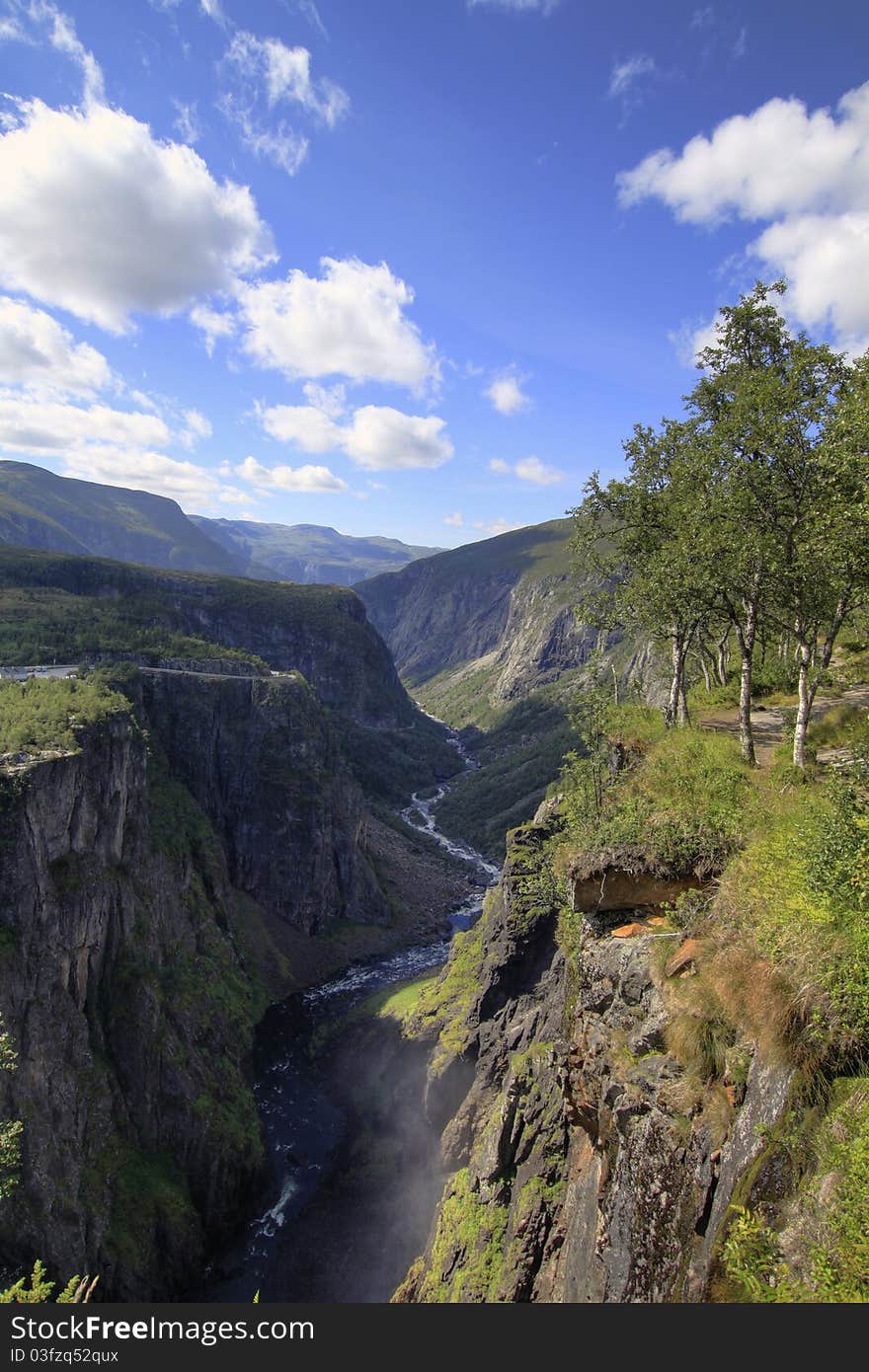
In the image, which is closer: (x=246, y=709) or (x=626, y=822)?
(x=626, y=822)

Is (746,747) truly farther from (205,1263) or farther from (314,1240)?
(205,1263)

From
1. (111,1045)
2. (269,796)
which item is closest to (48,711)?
(111,1045)

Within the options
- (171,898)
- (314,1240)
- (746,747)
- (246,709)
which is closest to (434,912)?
(246,709)

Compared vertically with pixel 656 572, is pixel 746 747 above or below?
below

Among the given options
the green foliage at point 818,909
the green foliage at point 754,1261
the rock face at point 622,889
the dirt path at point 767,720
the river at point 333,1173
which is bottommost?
the river at point 333,1173

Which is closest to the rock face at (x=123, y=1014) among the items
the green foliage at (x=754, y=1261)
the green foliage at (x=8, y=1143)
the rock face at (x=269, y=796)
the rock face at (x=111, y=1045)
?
the rock face at (x=111, y=1045)

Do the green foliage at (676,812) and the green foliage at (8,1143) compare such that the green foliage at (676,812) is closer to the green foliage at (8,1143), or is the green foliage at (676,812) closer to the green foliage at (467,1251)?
the green foliage at (467,1251)

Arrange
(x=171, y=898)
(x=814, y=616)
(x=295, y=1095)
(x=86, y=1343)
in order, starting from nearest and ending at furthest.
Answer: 1. (x=86, y=1343)
2. (x=814, y=616)
3. (x=295, y=1095)
4. (x=171, y=898)
